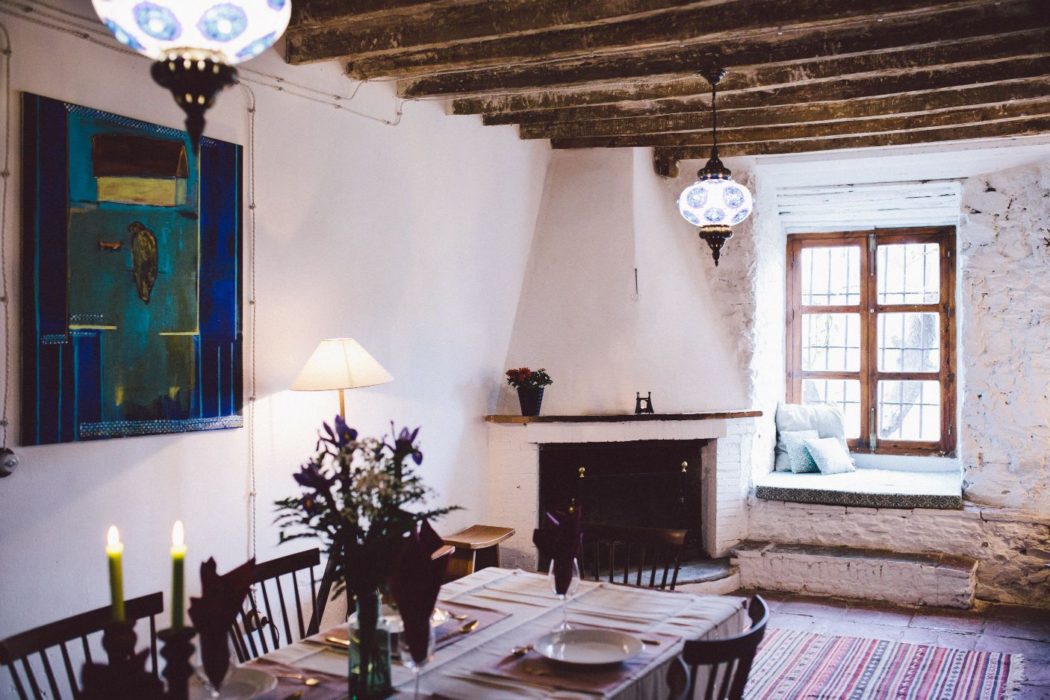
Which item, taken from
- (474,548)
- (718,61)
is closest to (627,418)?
(474,548)

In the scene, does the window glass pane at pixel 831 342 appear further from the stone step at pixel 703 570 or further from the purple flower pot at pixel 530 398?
the purple flower pot at pixel 530 398

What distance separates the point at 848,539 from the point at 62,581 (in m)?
4.69

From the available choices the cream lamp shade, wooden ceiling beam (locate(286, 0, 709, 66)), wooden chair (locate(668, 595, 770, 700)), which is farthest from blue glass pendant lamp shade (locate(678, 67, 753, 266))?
wooden chair (locate(668, 595, 770, 700))

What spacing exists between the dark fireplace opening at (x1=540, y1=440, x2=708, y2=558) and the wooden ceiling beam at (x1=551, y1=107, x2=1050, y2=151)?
1.88 metres

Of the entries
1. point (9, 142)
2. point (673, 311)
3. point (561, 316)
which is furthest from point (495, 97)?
point (9, 142)

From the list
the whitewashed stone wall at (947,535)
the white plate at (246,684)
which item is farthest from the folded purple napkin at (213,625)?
the whitewashed stone wall at (947,535)

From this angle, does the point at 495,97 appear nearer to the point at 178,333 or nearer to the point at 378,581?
the point at 178,333

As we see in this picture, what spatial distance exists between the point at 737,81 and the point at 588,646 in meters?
3.01

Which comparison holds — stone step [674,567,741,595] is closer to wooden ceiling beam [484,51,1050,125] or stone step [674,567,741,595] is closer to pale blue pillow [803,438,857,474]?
pale blue pillow [803,438,857,474]

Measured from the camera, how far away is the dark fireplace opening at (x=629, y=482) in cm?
561

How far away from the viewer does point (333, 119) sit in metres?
4.18

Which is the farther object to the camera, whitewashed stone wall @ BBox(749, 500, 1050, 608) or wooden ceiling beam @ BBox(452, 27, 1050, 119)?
whitewashed stone wall @ BBox(749, 500, 1050, 608)

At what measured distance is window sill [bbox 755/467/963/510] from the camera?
5.75 m

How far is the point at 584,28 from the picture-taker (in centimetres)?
376
